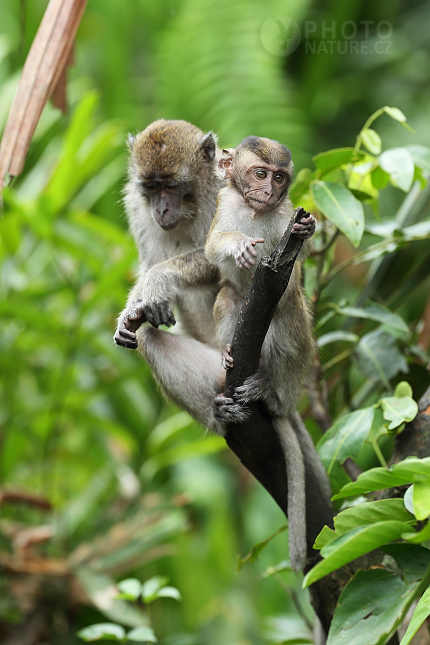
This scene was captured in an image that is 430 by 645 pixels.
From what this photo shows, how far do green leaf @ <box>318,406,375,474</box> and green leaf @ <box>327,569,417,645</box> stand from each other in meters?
0.49

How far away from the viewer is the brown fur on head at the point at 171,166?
255 centimetres

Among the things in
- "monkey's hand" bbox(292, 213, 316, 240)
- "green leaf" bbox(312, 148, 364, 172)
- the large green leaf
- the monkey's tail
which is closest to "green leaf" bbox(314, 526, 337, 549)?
the large green leaf

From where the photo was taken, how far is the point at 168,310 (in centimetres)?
231

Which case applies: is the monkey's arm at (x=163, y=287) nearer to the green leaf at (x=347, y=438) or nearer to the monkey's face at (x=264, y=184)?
the monkey's face at (x=264, y=184)

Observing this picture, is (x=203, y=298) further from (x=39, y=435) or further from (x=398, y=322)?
(x=39, y=435)

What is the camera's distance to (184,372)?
238 centimetres

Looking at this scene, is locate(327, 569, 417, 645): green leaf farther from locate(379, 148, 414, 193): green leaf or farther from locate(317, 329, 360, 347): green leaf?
locate(379, 148, 414, 193): green leaf

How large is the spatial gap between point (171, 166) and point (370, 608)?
66.5 inches

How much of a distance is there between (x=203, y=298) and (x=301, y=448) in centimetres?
70

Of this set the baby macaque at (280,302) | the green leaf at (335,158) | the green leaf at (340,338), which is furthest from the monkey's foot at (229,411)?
the green leaf at (335,158)

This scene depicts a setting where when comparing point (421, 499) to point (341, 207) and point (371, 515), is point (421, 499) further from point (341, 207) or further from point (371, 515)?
point (341, 207)

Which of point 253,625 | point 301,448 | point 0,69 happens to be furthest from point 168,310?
point 0,69

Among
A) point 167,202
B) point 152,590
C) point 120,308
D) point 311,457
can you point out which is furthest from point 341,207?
point 120,308

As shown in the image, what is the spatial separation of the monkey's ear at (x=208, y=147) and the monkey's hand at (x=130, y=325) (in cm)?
72
